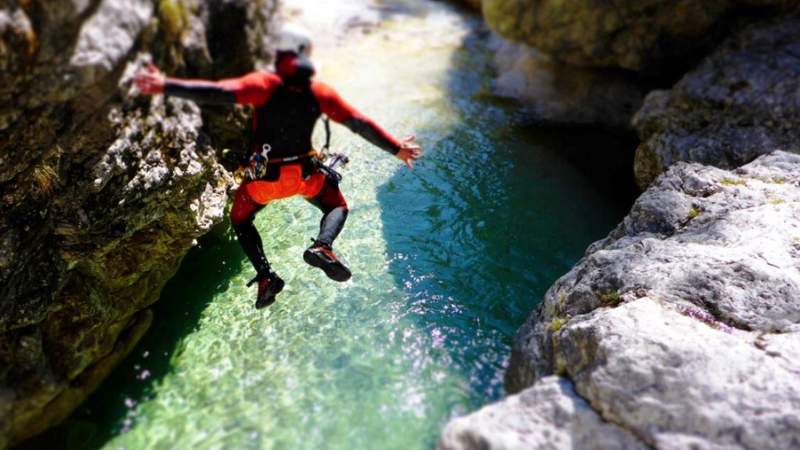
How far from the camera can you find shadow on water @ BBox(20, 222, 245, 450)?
5062 millimetres

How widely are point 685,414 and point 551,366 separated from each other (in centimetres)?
117

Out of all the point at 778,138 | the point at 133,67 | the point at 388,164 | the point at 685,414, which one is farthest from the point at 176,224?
the point at 778,138

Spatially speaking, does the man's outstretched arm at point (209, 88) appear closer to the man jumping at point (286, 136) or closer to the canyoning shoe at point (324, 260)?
the man jumping at point (286, 136)

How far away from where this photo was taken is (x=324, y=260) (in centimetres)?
531

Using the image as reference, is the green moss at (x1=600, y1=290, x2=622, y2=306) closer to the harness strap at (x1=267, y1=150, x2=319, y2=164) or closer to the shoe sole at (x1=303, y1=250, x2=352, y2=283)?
the shoe sole at (x1=303, y1=250, x2=352, y2=283)

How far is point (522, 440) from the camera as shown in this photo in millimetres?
3932

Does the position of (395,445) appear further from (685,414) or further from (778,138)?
(778,138)

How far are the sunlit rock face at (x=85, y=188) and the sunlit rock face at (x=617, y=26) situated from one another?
5985 mm

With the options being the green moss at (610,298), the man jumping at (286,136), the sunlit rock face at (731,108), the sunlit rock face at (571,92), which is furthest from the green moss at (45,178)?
the sunlit rock face at (571,92)

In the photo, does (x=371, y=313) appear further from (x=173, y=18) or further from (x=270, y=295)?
(x=173, y=18)

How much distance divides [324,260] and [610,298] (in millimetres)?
2589

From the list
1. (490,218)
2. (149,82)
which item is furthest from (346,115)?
(490,218)

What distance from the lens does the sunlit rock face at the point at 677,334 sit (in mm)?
3852

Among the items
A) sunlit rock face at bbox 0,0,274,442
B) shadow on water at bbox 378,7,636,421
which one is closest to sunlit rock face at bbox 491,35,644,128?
shadow on water at bbox 378,7,636,421
